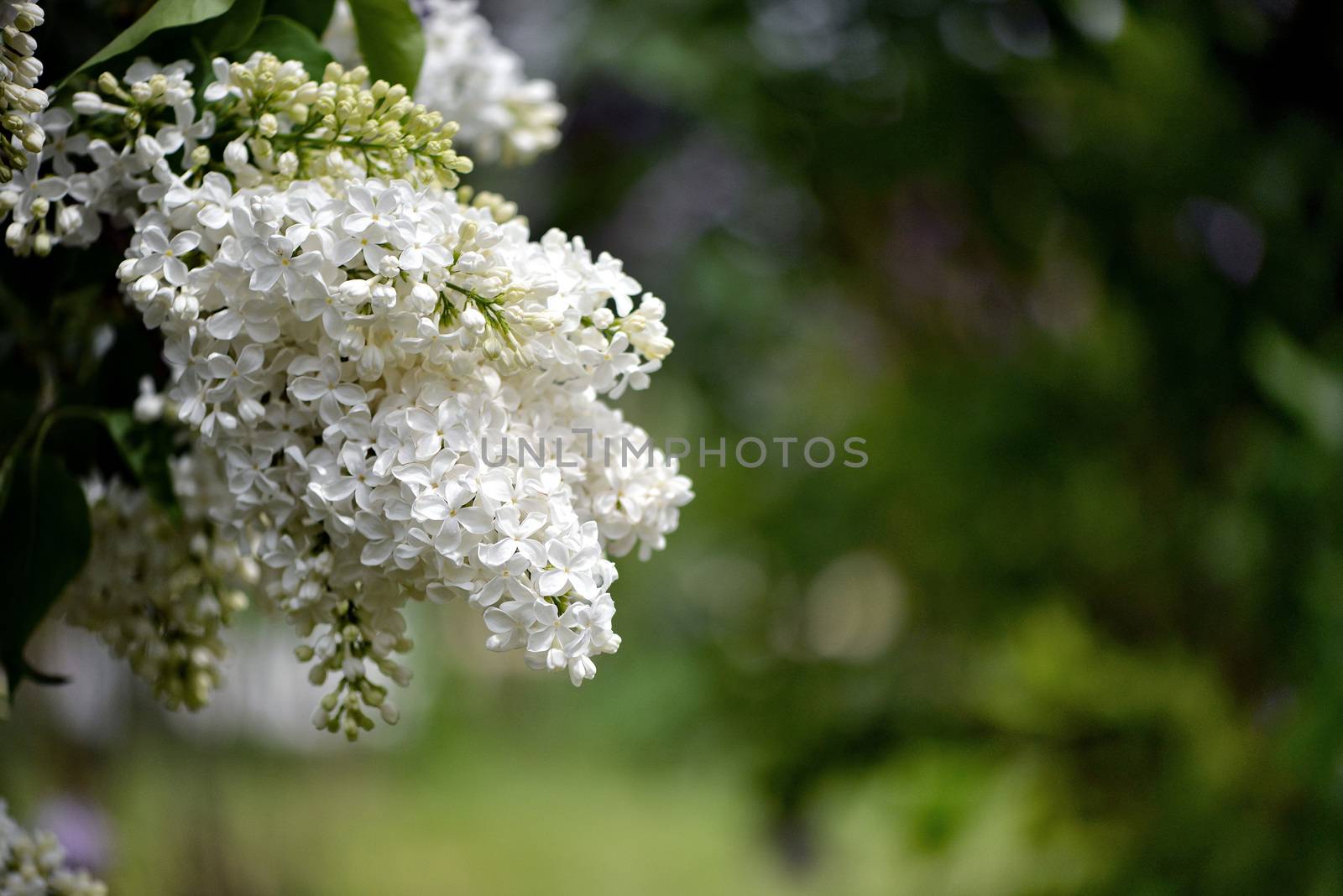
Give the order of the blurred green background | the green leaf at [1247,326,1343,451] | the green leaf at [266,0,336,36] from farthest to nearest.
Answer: the blurred green background → the green leaf at [1247,326,1343,451] → the green leaf at [266,0,336,36]

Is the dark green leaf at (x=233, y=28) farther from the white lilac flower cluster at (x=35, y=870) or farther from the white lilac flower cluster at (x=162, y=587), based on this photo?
the white lilac flower cluster at (x=35, y=870)

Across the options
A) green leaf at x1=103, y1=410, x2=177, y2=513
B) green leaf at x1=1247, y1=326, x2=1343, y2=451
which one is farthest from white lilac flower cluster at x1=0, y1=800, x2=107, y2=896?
green leaf at x1=1247, y1=326, x2=1343, y2=451

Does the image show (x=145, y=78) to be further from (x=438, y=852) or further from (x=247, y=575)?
(x=438, y=852)

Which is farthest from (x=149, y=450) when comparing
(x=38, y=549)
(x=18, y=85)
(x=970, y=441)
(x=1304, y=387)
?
(x=970, y=441)

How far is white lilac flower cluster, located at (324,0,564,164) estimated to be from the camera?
553mm

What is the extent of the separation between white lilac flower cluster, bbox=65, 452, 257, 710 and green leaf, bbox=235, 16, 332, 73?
205 mm

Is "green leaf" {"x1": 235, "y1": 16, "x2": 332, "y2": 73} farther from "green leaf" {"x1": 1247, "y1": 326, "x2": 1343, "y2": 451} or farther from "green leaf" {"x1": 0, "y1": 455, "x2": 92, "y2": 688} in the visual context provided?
"green leaf" {"x1": 1247, "y1": 326, "x2": 1343, "y2": 451}

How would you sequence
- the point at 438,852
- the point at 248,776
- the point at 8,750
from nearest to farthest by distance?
1. the point at 8,750
2. the point at 248,776
3. the point at 438,852

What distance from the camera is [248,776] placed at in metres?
2.33

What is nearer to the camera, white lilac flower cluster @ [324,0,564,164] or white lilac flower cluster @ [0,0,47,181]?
white lilac flower cluster @ [0,0,47,181]

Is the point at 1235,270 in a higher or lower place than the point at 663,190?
lower

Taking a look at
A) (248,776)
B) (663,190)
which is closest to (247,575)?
(663,190)

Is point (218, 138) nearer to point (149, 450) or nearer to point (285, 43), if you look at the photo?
point (285, 43)

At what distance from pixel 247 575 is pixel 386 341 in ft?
0.69
